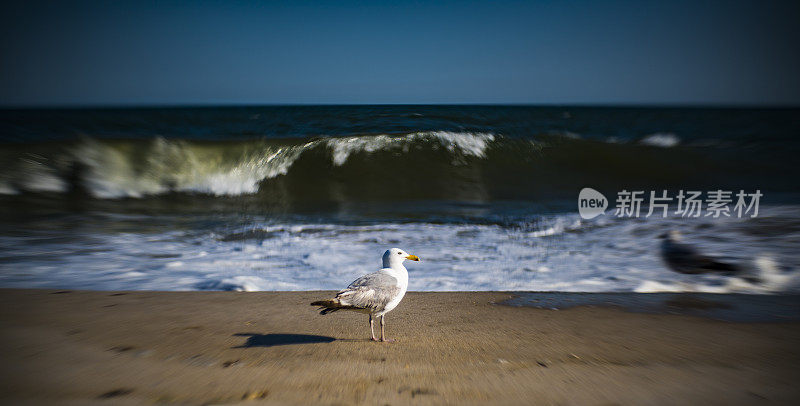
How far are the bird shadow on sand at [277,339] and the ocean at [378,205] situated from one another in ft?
4.17

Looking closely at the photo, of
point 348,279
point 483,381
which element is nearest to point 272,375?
point 483,381

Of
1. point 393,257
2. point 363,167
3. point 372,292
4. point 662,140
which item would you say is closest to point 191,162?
point 363,167

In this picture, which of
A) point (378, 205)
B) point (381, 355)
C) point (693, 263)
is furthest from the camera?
point (378, 205)

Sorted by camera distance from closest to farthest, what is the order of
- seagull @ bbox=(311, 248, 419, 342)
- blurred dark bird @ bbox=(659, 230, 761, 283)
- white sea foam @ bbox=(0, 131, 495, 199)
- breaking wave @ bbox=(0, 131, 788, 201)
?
seagull @ bbox=(311, 248, 419, 342) < blurred dark bird @ bbox=(659, 230, 761, 283) < breaking wave @ bbox=(0, 131, 788, 201) < white sea foam @ bbox=(0, 131, 495, 199)

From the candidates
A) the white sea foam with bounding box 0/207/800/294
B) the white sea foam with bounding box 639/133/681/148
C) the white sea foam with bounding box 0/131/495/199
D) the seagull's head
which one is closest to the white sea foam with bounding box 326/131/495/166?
the white sea foam with bounding box 0/131/495/199

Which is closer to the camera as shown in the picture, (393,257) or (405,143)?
(393,257)

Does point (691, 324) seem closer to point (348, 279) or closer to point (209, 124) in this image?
point (348, 279)

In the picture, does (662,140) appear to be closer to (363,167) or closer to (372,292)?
(363,167)

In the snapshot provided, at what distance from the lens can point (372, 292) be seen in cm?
261

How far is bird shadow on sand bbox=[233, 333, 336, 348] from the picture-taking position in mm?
2693

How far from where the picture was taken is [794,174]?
12.3m

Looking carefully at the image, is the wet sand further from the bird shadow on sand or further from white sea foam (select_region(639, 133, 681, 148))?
white sea foam (select_region(639, 133, 681, 148))

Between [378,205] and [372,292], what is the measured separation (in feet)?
20.2

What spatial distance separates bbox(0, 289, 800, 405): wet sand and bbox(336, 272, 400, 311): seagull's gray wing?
0.84 ft
